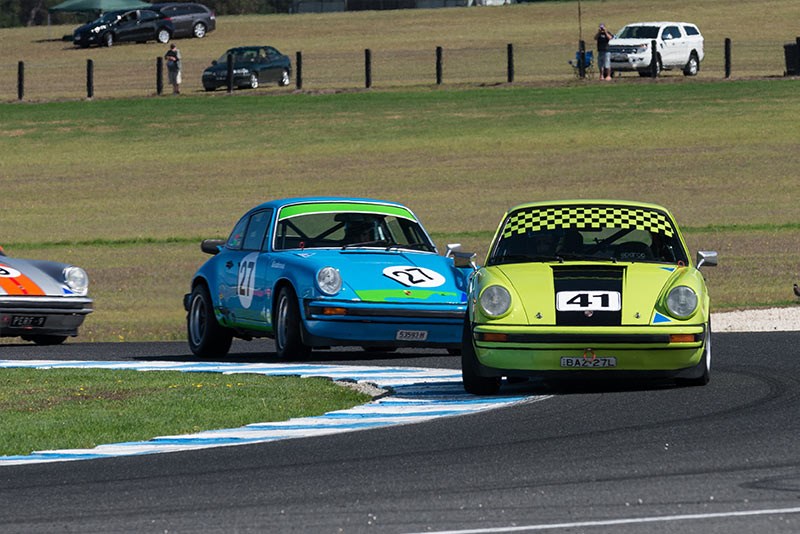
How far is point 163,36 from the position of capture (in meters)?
72.6

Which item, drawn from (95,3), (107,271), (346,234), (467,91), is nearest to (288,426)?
(346,234)

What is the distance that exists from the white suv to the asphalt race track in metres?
42.1

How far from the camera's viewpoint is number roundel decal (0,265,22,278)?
55.8 ft

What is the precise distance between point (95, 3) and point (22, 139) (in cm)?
3863

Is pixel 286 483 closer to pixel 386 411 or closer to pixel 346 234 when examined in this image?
pixel 386 411

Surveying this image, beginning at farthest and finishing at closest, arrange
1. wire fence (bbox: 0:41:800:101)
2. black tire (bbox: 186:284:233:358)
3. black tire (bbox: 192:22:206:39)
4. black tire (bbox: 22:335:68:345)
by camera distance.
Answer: black tire (bbox: 192:22:206:39) → wire fence (bbox: 0:41:800:101) → black tire (bbox: 22:335:68:345) → black tire (bbox: 186:284:233:358)

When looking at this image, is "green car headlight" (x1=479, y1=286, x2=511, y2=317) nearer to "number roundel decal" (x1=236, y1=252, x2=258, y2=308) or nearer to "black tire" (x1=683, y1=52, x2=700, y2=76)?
"number roundel decal" (x1=236, y1=252, x2=258, y2=308)

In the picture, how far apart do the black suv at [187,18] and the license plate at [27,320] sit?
56.5 metres

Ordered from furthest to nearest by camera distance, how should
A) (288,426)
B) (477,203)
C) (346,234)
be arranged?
(477,203), (346,234), (288,426)

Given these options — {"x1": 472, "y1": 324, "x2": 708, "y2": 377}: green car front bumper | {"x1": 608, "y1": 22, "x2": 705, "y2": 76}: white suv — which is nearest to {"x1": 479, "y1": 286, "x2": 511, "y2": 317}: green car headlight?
{"x1": 472, "y1": 324, "x2": 708, "y2": 377}: green car front bumper

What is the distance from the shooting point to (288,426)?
1022 centimetres

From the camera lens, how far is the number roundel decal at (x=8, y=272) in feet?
55.8

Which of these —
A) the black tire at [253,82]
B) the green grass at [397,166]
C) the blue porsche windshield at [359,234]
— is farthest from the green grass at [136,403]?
the black tire at [253,82]

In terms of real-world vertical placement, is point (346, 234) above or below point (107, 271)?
above
